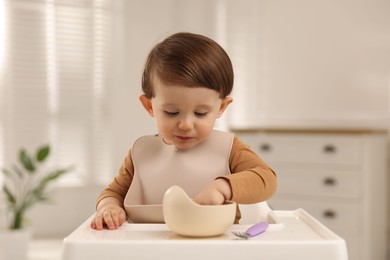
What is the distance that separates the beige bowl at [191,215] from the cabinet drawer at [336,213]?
2549mm

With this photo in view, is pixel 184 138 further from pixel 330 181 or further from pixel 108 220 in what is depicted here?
pixel 330 181

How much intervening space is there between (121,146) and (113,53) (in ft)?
2.52

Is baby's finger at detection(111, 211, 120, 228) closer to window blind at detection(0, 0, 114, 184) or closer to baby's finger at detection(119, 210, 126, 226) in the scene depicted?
baby's finger at detection(119, 210, 126, 226)

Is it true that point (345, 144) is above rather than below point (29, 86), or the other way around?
below

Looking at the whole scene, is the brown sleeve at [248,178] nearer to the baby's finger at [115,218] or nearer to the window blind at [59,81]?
the baby's finger at [115,218]

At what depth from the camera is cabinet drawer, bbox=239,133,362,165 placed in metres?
3.16

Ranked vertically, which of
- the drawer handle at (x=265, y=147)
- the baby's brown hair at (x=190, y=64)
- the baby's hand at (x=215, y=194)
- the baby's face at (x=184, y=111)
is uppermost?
the baby's brown hair at (x=190, y=64)

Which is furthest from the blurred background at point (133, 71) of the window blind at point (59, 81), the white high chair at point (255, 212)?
the white high chair at point (255, 212)

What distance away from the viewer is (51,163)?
4.22 meters

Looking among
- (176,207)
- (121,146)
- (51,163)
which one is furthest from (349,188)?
(176,207)

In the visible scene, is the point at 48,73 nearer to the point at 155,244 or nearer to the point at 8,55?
the point at 8,55

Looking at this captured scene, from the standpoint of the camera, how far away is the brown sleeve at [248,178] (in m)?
0.89

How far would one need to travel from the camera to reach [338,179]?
321 cm

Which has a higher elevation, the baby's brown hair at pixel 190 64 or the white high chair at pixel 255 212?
the baby's brown hair at pixel 190 64
